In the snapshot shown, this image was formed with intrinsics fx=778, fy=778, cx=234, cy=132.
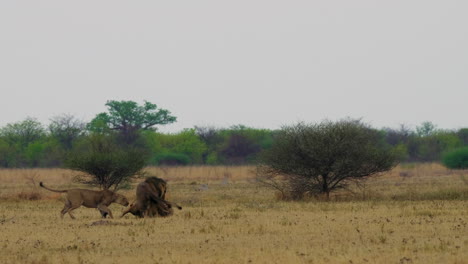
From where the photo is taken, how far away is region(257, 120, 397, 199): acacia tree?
30266mm

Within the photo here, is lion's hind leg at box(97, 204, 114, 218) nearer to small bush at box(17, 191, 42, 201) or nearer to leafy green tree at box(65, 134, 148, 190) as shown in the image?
small bush at box(17, 191, 42, 201)

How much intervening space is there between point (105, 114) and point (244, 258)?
84.0m

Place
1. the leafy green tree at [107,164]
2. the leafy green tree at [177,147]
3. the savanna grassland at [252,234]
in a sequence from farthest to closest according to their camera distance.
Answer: the leafy green tree at [177,147]
the leafy green tree at [107,164]
the savanna grassland at [252,234]

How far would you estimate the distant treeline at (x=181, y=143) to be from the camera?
83.1 m

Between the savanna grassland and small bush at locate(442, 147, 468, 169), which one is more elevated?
small bush at locate(442, 147, 468, 169)

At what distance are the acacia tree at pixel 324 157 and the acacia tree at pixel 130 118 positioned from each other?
59.3m

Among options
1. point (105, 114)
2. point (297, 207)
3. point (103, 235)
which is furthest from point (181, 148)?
point (103, 235)

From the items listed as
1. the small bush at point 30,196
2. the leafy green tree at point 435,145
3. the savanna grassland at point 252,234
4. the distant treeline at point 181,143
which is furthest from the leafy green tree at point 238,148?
the savanna grassland at point 252,234

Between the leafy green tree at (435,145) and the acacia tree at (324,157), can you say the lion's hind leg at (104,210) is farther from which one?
the leafy green tree at (435,145)

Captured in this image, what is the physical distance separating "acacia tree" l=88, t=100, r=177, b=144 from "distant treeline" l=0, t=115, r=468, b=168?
1545mm

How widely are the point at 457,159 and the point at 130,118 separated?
49.2 m

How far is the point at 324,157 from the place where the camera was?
30.2m

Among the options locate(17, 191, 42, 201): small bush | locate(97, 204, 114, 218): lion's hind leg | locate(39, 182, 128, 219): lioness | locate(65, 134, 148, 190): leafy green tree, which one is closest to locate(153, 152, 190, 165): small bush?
locate(65, 134, 148, 190): leafy green tree

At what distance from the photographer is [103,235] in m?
17.6
